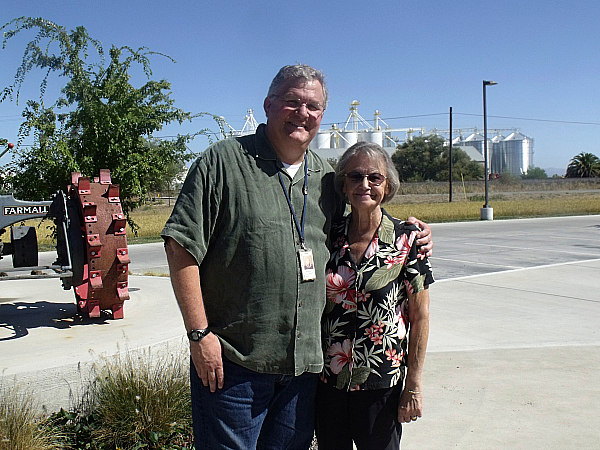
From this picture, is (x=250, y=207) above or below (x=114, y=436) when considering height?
above

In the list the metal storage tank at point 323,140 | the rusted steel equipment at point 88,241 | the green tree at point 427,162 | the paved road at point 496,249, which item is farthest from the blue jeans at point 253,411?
the metal storage tank at point 323,140

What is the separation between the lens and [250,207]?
2250 mm

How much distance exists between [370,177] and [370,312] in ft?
1.85

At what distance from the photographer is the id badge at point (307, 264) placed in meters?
2.30

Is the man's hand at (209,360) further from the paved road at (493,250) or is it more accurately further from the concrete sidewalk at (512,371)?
the paved road at (493,250)

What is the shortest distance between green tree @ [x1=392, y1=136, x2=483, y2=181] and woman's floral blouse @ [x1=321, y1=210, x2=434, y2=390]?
7724cm

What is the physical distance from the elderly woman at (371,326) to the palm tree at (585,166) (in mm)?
92056

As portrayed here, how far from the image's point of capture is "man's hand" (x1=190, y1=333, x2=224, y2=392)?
2.21 meters

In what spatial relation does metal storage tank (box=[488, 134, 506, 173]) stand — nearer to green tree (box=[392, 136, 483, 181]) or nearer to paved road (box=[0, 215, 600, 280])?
green tree (box=[392, 136, 483, 181])

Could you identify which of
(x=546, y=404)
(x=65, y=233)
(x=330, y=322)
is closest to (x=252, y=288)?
(x=330, y=322)

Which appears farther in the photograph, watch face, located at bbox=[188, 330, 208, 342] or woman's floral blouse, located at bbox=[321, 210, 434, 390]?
woman's floral blouse, located at bbox=[321, 210, 434, 390]

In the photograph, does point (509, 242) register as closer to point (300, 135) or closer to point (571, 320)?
point (571, 320)

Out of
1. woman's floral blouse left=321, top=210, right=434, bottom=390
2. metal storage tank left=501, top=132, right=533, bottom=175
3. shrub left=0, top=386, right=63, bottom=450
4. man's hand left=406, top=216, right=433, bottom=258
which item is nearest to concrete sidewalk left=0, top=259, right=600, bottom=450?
shrub left=0, top=386, right=63, bottom=450

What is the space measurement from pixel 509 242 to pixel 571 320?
371 inches
